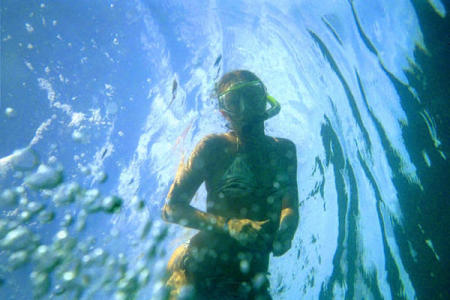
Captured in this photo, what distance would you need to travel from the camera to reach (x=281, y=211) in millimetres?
4055

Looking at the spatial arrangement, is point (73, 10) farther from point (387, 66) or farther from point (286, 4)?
point (387, 66)

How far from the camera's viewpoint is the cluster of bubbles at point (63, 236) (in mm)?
11555

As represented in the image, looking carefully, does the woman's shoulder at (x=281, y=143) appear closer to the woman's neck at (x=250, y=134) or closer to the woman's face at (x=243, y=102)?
the woman's neck at (x=250, y=134)

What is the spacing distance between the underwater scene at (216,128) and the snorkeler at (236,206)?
0.93 ft

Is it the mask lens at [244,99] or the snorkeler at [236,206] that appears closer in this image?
the snorkeler at [236,206]

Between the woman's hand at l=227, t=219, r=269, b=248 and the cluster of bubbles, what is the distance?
8496 mm

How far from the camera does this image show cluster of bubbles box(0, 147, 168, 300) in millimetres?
11555

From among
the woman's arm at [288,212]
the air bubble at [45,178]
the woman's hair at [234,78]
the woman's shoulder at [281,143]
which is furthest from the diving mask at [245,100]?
the air bubble at [45,178]

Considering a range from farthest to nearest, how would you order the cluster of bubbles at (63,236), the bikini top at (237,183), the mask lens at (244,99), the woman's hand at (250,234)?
the cluster of bubbles at (63,236)
the mask lens at (244,99)
the bikini top at (237,183)
the woman's hand at (250,234)

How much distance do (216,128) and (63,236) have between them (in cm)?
1158

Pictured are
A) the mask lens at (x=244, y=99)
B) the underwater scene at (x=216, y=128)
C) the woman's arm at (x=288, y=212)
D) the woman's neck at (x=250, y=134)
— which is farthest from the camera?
the underwater scene at (x=216, y=128)

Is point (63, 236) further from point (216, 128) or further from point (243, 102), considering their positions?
point (243, 102)

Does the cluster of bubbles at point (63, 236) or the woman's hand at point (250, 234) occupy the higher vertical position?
the cluster of bubbles at point (63, 236)

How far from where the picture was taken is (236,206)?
3730mm
